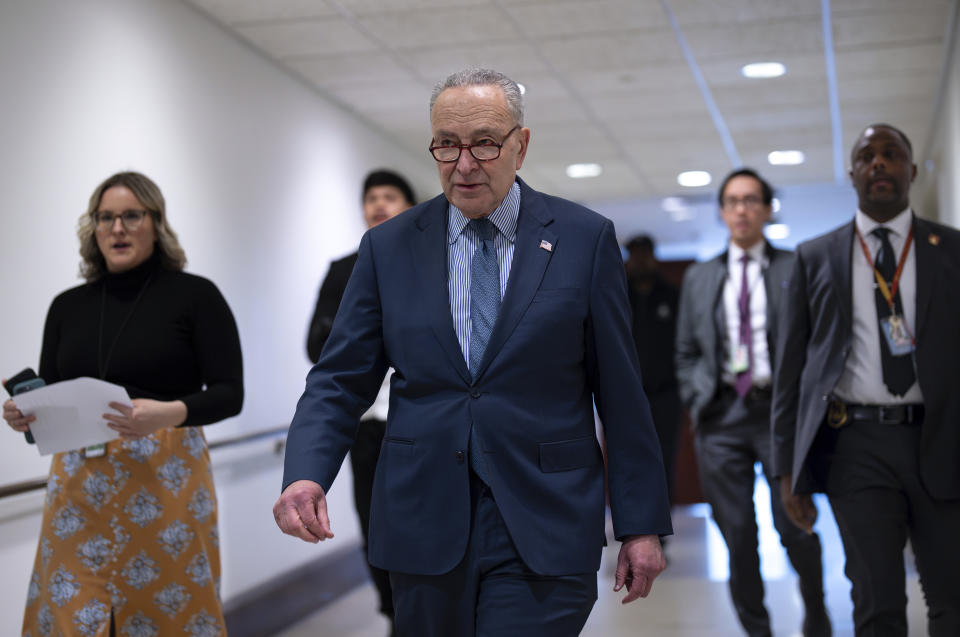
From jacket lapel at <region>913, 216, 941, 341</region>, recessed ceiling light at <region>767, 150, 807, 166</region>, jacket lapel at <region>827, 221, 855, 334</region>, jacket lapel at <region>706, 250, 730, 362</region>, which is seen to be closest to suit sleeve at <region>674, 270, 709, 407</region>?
jacket lapel at <region>706, 250, 730, 362</region>

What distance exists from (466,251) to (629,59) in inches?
186

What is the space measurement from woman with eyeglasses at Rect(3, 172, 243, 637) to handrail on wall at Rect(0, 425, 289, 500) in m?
0.73

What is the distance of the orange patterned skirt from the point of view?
291 centimetres

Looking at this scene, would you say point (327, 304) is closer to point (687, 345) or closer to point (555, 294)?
point (687, 345)

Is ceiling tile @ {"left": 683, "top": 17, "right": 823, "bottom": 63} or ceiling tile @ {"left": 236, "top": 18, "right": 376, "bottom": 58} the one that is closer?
ceiling tile @ {"left": 236, "top": 18, "right": 376, "bottom": 58}

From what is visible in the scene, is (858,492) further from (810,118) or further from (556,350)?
(810,118)

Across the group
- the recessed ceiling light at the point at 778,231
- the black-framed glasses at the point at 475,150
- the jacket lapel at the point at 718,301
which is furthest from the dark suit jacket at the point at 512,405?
the recessed ceiling light at the point at 778,231

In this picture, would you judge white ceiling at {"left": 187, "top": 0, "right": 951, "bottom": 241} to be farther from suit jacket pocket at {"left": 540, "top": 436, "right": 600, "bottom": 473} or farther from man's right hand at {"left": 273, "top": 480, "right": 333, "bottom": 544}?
man's right hand at {"left": 273, "top": 480, "right": 333, "bottom": 544}

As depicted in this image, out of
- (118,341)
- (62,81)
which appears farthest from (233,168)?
(118,341)

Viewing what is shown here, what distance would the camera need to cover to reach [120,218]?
320cm

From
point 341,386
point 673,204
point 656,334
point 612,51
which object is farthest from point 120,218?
point 673,204

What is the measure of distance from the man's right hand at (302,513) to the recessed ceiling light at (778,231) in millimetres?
13008

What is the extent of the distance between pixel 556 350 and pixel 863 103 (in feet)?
22.1

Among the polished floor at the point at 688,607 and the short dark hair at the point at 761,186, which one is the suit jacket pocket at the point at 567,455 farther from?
the polished floor at the point at 688,607
